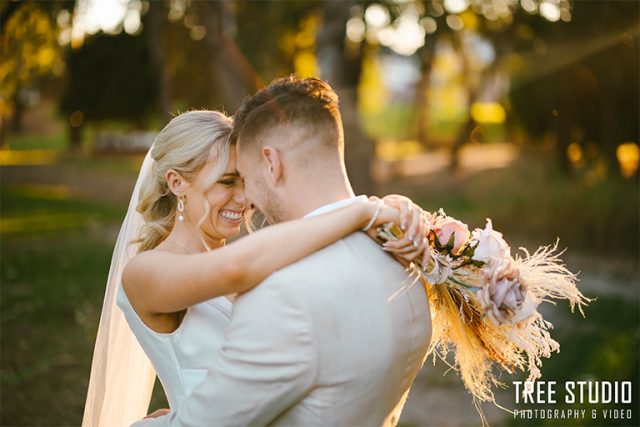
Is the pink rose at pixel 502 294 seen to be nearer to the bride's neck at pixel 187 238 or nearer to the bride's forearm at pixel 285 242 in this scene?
the bride's forearm at pixel 285 242

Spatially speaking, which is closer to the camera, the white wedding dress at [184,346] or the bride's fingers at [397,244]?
the bride's fingers at [397,244]

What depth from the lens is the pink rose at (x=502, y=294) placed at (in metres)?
2.42

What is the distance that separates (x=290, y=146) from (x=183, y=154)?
0.79m

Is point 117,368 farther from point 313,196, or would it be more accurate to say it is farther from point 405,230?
point 405,230

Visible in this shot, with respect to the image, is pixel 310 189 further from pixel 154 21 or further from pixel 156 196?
pixel 154 21

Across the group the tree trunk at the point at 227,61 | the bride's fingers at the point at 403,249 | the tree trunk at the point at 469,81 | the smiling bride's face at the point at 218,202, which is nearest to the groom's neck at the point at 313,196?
the bride's fingers at the point at 403,249

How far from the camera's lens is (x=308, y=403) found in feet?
7.20

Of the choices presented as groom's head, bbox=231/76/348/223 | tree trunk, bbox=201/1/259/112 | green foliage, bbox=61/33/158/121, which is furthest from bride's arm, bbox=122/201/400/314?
green foliage, bbox=61/33/158/121

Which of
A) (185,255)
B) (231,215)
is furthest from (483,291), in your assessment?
(231,215)

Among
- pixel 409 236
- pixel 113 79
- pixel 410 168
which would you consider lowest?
pixel 410 168

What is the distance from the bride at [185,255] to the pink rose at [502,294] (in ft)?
0.85

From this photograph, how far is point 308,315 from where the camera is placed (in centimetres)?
210

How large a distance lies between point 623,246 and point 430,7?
240 inches

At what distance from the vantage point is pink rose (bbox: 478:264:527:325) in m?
2.42
